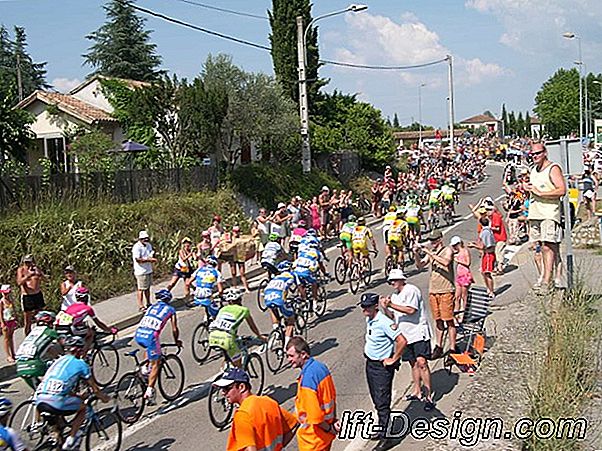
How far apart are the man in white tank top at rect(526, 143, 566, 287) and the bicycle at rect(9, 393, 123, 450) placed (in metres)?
6.31

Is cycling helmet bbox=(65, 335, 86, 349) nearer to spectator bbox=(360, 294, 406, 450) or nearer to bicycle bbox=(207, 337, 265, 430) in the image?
bicycle bbox=(207, 337, 265, 430)

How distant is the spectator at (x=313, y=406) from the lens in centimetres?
668

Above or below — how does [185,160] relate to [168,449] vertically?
above

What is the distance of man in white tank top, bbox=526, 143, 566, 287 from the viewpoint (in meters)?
10.3

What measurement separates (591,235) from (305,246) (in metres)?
10.9

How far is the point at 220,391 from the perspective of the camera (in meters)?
8.84

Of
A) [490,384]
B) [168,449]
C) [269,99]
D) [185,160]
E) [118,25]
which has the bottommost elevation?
[168,449]

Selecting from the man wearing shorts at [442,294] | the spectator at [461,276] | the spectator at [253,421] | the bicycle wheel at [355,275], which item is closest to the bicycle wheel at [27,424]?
the spectator at [253,421]

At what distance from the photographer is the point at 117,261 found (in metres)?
19.1

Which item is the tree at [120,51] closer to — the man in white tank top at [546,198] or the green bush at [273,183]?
the green bush at [273,183]

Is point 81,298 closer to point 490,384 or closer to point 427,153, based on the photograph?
point 490,384

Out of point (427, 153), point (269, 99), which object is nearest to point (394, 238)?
point (269, 99)

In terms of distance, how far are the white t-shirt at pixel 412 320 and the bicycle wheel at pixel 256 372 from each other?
2.31 meters

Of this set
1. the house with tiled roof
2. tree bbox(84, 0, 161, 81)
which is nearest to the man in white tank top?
the house with tiled roof
